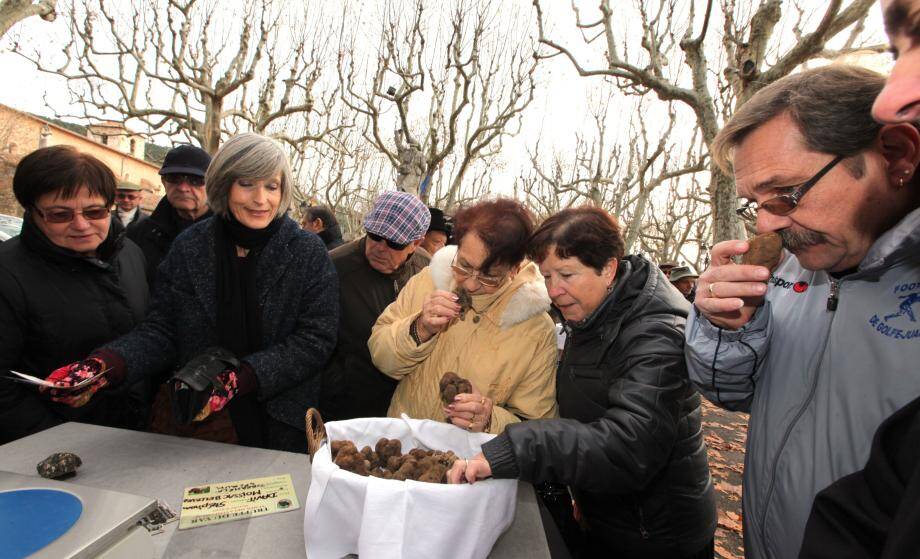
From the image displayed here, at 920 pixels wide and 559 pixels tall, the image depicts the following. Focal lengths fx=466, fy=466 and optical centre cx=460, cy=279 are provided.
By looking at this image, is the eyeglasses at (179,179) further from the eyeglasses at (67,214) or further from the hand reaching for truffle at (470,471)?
the hand reaching for truffle at (470,471)

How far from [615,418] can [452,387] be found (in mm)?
589

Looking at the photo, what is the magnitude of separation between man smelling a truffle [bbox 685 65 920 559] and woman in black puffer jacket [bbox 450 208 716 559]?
0.17m

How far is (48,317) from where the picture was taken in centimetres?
184

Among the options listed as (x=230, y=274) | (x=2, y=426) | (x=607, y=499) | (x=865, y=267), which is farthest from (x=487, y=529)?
(x=2, y=426)

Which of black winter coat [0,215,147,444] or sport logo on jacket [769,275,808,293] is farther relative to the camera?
black winter coat [0,215,147,444]

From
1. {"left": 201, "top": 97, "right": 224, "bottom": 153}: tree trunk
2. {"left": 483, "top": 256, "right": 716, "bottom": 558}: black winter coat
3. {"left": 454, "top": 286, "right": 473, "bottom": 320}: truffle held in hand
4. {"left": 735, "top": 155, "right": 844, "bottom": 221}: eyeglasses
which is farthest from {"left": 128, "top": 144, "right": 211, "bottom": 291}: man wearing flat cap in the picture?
{"left": 201, "top": 97, "right": 224, "bottom": 153}: tree trunk

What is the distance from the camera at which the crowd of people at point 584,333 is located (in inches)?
43.5

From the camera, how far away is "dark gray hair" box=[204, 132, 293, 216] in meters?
1.99

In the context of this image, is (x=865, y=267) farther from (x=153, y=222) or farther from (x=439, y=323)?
(x=153, y=222)

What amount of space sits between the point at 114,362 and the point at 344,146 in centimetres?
2256

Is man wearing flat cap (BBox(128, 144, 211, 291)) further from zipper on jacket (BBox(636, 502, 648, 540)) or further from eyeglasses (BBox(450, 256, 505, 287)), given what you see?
zipper on jacket (BBox(636, 502, 648, 540))

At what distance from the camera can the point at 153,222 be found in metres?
3.22

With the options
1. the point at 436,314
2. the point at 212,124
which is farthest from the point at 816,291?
the point at 212,124

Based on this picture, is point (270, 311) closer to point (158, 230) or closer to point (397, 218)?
point (397, 218)
